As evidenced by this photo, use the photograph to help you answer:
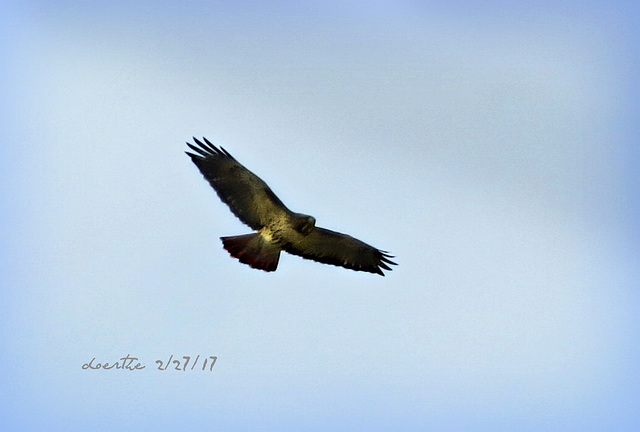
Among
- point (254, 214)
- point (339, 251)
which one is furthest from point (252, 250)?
point (339, 251)

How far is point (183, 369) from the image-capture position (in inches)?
392

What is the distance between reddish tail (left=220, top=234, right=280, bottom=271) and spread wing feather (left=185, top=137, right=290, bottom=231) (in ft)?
0.59

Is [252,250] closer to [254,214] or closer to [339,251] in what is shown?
[254,214]

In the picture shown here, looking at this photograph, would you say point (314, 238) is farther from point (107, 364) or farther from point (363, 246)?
point (107, 364)

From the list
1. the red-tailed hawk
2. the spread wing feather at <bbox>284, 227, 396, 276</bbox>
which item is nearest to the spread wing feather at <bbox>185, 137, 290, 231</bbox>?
the red-tailed hawk

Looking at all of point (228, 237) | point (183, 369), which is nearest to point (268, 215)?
point (228, 237)

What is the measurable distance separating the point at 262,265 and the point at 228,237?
567mm

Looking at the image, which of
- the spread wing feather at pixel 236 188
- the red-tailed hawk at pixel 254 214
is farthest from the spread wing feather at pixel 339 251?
the spread wing feather at pixel 236 188

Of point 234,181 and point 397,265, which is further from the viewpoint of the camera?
point 397,265

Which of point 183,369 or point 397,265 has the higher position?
point 397,265

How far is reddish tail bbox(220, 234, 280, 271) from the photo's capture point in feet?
33.0

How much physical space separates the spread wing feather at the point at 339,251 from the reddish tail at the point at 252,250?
330mm

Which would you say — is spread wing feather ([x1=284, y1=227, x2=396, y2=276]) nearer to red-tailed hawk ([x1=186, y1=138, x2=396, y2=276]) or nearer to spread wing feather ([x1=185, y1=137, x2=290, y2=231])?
red-tailed hawk ([x1=186, y1=138, x2=396, y2=276])

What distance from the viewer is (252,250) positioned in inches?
399
